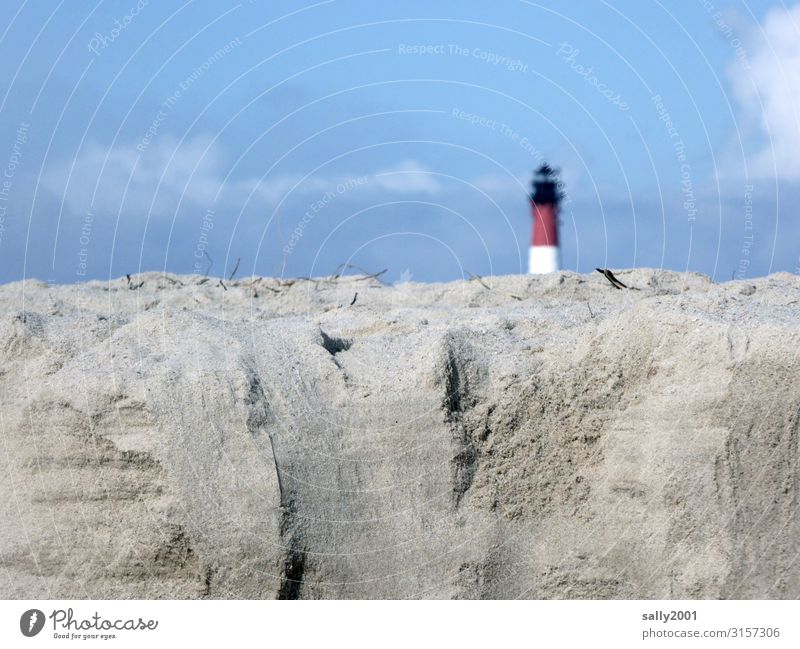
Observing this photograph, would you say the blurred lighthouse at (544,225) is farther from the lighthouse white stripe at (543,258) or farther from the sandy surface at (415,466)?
the sandy surface at (415,466)

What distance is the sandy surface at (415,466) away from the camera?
4051mm

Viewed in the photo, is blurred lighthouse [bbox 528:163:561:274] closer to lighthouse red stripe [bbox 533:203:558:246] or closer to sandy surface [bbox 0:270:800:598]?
lighthouse red stripe [bbox 533:203:558:246]

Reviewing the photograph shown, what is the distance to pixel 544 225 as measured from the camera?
70.4ft

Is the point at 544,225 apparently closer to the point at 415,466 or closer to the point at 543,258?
the point at 543,258

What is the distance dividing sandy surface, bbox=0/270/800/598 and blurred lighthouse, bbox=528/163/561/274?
1681 centimetres

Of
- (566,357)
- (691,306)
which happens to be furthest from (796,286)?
(566,357)

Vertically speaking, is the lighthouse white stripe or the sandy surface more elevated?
the lighthouse white stripe

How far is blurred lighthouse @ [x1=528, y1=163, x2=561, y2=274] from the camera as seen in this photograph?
21266 mm

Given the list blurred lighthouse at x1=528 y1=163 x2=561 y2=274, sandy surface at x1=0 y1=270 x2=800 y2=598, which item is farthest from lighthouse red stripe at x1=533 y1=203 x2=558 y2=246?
sandy surface at x1=0 y1=270 x2=800 y2=598

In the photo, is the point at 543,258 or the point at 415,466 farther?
the point at 543,258

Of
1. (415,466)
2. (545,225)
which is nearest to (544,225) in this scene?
(545,225)

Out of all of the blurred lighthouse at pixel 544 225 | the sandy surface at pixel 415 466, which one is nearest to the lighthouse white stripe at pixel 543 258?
the blurred lighthouse at pixel 544 225

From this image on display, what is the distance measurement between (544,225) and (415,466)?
17746mm

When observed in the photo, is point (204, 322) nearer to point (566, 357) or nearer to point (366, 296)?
point (566, 357)
